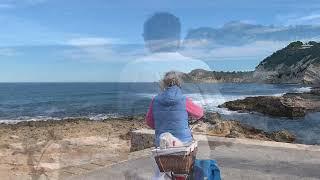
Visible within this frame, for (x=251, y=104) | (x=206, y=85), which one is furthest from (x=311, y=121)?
(x=206, y=85)

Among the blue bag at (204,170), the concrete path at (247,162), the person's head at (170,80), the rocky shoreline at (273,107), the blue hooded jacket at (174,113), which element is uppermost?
A: the person's head at (170,80)

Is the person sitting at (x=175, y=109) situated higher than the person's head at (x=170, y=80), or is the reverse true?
the person's head at (x=170, y=80)

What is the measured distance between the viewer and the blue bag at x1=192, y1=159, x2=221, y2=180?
17.1 feet

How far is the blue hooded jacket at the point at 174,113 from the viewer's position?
198 inches

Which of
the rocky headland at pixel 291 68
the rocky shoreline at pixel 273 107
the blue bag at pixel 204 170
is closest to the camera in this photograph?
the blue bag at pixel 204 170

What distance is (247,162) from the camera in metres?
9.06

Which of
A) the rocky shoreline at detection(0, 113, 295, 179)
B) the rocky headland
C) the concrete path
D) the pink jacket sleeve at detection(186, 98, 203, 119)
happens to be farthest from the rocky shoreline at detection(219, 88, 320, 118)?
the rocky headland

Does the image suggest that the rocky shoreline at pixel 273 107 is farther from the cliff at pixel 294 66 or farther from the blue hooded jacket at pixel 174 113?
the cliff at pixel 294 66

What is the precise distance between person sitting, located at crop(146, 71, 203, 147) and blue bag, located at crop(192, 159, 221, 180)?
300 mm

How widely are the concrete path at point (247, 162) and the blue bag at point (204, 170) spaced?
2.83 metres

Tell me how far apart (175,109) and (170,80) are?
0.84ft

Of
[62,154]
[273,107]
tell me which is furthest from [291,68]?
[62,154]

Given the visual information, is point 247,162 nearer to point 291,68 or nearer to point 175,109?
point 175,109

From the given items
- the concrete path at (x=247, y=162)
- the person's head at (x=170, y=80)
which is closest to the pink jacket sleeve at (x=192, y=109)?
the person's head at (x=170, y=80)
